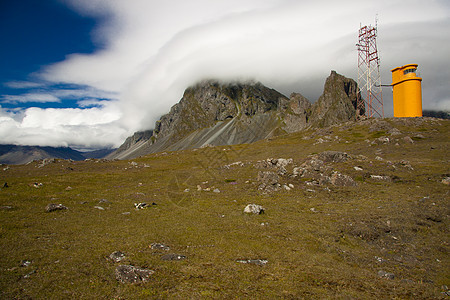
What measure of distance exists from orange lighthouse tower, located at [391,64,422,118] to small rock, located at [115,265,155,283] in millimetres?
124331

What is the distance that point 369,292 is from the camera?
11242mm

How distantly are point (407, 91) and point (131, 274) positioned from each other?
417ft

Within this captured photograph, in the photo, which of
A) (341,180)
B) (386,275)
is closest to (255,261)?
(386,275)

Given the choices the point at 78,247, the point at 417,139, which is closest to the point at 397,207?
the point at 78,247

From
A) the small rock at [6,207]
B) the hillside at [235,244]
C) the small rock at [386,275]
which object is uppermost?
the small rock at [6,207]

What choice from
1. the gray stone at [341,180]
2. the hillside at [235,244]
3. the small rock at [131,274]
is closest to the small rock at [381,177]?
the hillside at [235,244]

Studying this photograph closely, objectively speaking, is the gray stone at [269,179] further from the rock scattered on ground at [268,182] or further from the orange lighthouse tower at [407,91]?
the orange lighthouse tower at [407,91]

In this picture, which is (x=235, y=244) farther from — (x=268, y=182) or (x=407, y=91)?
(x=407, y=91)

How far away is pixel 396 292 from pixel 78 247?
1823 cm

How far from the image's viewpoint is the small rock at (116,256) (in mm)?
13164

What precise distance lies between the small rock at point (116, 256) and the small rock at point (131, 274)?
1.56m

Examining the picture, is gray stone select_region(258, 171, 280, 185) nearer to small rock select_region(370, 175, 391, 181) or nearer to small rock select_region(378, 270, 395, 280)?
small rock select_region(370, 175, 391, 181)

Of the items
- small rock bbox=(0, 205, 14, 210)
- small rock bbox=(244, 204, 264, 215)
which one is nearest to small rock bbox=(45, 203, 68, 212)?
small rock bbox=(0, 205, 14, 210)

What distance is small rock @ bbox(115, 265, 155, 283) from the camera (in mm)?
11102
